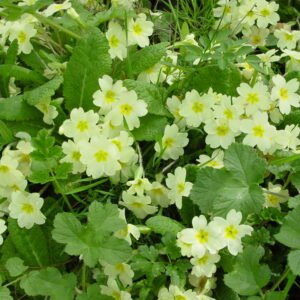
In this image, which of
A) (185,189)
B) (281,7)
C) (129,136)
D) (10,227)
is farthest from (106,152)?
(281,7)

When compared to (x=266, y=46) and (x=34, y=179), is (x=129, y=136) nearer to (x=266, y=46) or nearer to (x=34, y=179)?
(x=34, y=179)

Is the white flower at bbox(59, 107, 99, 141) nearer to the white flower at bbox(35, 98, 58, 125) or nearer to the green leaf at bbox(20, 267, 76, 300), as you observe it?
the white flower at bbox(35, 98, 58, 125)

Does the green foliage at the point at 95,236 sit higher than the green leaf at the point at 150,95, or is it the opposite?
the green leaf at the point at 150,95

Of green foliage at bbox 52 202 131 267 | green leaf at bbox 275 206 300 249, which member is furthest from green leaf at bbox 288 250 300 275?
green foliage at bbox 52 202 131 267

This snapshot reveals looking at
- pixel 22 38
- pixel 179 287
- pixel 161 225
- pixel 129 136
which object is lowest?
pixel 179 287

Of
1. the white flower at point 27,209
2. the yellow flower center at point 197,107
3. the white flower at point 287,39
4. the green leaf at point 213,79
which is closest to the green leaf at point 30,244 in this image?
the white flower at point 27,209

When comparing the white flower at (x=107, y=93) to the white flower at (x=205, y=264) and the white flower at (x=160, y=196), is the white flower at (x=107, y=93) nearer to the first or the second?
the white flower at (x=160, y=196)
